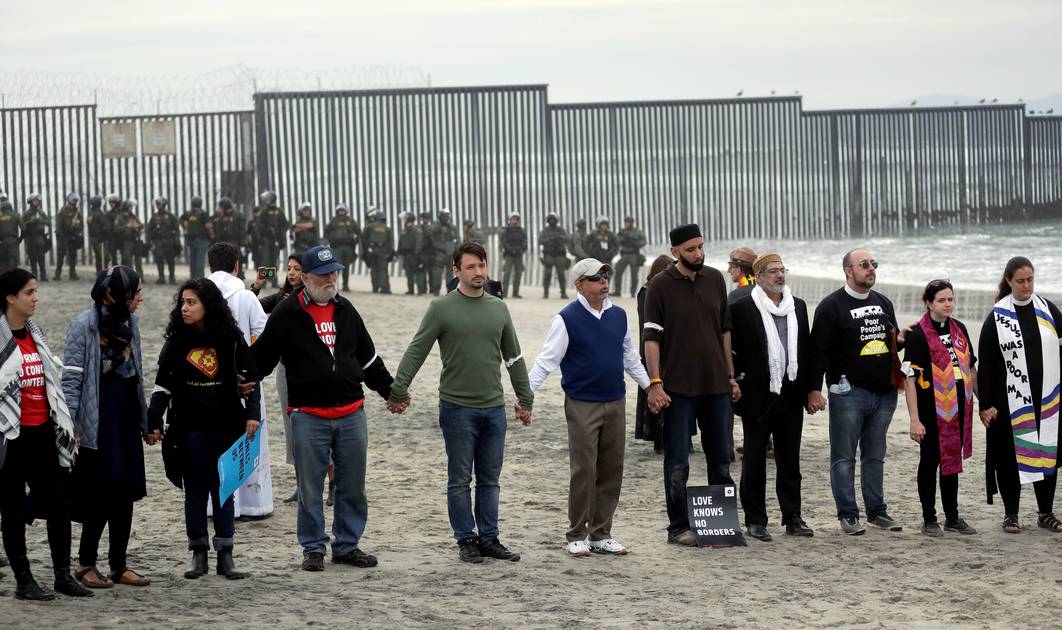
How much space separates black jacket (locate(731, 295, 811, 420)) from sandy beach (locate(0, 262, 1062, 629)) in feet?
2.49

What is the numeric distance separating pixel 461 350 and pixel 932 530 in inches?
108

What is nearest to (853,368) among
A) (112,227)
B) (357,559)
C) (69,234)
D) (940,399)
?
(940,399)

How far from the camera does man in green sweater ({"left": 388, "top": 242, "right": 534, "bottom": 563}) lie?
7203 mm

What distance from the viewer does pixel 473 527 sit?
7348 mm

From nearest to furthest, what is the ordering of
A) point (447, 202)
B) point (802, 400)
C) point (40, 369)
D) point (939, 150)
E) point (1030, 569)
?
point (40, 369) → point (1030, 569) → point (802, 400) → point (447, 202) → point (939, 150)

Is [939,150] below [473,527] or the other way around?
the other way around

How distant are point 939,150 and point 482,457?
31311 mm

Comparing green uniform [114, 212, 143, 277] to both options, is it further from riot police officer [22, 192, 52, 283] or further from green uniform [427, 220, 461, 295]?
green uniform [427, 220, 461, 295]

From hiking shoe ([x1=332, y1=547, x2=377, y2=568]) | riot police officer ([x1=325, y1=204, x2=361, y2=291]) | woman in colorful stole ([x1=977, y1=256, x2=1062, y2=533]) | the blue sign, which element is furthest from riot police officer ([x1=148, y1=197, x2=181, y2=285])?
woman in colorful stole ([x1=977, y1=256, x2=1062, y2=533])

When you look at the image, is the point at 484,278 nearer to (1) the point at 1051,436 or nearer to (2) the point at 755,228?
(1) the point at 1051,436

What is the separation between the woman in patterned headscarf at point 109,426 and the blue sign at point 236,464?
1.14 feet

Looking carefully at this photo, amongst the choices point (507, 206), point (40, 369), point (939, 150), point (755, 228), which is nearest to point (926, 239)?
point (939, 150)

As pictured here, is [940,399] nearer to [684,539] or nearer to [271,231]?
[684,539]

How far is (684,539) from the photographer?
765 cm
